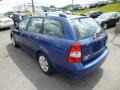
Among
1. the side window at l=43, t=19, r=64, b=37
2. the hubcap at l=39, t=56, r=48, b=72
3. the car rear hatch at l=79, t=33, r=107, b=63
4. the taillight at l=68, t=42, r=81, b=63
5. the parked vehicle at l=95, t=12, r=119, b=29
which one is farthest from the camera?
the parked vehicle at l=95, t=12, r=119, b=29

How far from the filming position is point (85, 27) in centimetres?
405

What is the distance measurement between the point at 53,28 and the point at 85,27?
0.79 metres

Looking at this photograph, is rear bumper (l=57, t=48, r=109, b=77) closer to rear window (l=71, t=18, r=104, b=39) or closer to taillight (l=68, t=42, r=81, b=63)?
taillight (l=68, t=42, r=81, b=63)

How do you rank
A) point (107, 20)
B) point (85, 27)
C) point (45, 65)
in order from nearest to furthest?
point (85, 27)
point (45, 65)
point (107, 20)

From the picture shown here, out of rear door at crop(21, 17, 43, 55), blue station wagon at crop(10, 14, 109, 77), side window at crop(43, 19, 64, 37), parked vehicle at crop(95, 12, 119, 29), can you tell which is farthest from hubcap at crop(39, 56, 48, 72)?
parked vehicle at crop(95, 12, 119, 29)

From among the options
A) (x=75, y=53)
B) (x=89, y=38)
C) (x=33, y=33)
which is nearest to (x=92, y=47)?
(x=89, y=38)

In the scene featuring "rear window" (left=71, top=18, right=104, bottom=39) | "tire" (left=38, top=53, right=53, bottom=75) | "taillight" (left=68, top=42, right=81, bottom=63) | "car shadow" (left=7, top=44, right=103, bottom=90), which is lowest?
"car shadow" (left=7, top=44, right=103, bottom=90)

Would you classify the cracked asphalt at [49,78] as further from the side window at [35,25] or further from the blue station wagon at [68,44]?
the side window at [35,25]

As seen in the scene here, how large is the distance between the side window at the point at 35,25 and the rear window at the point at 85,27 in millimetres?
1179

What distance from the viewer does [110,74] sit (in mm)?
4492

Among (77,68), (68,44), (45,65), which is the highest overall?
(68,44)

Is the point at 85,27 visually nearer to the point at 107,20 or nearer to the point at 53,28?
the point at 53,28

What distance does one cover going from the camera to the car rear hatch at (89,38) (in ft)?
12.0

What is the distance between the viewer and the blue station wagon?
3586 mm
